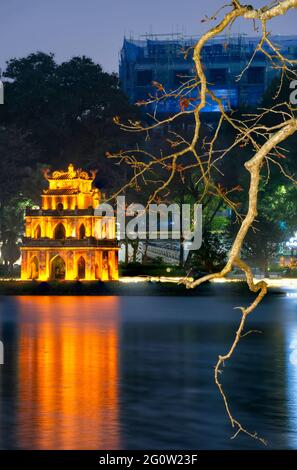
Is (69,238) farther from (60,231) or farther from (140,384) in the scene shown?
(140,384)

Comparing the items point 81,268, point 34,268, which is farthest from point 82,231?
point 34,268

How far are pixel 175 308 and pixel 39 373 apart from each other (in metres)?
47.9

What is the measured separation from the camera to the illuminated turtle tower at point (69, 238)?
9600cm

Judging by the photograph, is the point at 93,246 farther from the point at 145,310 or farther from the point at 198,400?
the point at 198,400

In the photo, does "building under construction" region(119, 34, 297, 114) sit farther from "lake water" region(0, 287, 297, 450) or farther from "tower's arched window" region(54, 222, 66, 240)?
"lake water" region(0, 287, 297, 450)

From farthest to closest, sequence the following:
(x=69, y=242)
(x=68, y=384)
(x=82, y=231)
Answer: (x=82, y=231) → (x=69, y=242) → (x=68, y=384)

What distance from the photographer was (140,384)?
29.8m

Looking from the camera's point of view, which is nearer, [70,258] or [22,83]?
[70,258]

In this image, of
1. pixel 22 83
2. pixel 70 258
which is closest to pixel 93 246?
pixel 70 258

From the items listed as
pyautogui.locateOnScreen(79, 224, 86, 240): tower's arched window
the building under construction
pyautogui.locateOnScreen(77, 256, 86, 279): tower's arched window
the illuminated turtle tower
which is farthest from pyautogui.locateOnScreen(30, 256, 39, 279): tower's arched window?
the building under construction

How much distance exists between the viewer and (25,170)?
13012 centimetres

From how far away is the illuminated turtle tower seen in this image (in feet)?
315

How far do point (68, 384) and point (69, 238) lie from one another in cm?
6751

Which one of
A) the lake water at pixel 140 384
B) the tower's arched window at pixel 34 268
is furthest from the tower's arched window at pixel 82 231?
the lake water at pixel 140 384
